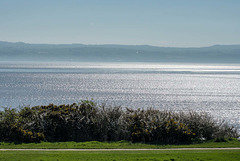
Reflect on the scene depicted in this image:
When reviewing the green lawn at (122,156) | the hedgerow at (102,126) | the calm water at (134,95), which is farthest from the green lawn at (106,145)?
the calm water at (134,95)

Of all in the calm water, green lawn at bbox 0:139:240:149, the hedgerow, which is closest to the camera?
green lawn at bbox 0:139:240:149

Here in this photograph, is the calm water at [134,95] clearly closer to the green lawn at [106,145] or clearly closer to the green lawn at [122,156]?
the green lawn at [106,145]

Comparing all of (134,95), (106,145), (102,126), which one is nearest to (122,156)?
(106,145)

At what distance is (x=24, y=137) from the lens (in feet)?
49.6

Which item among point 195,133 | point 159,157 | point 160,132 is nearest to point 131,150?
point 159,157

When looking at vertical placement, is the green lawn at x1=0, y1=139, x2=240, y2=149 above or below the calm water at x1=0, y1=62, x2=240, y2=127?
above

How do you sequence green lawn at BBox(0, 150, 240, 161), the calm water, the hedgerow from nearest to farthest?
green lawn at BBox(0, 150, 240, 161)
the hedgerow
the calm water

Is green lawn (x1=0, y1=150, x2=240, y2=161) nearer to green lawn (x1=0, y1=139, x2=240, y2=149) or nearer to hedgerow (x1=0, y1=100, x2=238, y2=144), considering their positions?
green lawn (x1=0, y1=139, x2=240, y2=149)

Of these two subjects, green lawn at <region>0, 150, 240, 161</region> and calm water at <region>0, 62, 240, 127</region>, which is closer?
green lawn at <region>0, 150, 240, 161</region>

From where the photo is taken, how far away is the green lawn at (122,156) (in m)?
11.5

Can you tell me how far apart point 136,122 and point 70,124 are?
296 centimetres

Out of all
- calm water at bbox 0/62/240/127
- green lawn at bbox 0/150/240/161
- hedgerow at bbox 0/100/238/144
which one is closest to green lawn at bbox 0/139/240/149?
hedgerow at bbox 0/100/238/144

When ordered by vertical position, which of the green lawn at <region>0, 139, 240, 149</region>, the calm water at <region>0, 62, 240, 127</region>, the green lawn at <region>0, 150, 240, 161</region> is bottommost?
the calm water at <region>0, 62, 240, 127</region>

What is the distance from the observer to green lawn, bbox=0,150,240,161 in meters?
11.5
